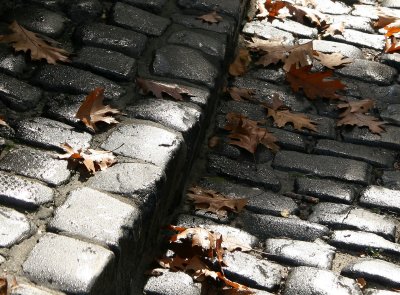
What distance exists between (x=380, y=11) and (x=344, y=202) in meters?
1.87

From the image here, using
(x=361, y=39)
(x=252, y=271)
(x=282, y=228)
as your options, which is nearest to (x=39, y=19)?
(x=282, y=228)

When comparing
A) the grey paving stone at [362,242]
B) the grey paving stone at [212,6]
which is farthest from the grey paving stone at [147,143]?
the grey paving stone at [212,6]

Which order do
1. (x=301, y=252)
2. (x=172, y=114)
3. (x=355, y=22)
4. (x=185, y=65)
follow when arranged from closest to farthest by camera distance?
(x=301, y=252)
(x=172, y=114)
(x=185, y=65)
(x=355, y=22)

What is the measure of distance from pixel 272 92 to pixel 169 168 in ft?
4.01

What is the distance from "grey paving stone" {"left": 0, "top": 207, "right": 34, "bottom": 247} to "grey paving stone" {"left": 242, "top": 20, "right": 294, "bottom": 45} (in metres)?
2.27

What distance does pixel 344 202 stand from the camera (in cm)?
336

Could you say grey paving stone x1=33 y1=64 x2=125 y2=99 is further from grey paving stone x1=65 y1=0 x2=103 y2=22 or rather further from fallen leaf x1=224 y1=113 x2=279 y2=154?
fallen leaf x1=224 y1=113 x2=279 y2=154

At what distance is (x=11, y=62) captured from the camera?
336 cm

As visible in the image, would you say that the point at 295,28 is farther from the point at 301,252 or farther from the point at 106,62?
the point at 301,252

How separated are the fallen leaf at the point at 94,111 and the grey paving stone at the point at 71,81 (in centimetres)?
11

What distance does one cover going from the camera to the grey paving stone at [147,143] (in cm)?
298

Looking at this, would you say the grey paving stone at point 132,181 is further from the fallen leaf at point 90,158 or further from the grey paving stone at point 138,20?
the grey paving stone at point 138,20

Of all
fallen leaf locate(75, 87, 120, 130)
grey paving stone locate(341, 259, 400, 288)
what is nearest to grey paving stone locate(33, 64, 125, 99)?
fallen leaf locate(75, 87, 120, 130)

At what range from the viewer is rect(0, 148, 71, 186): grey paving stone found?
275 centimetres
